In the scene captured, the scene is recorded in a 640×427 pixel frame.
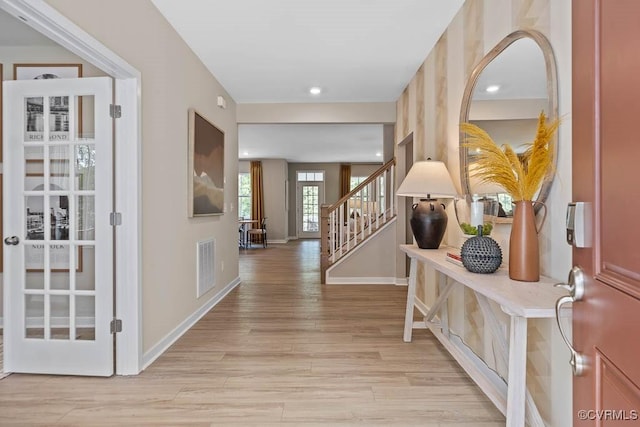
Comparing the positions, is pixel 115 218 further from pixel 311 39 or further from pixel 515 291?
pixel 515 291

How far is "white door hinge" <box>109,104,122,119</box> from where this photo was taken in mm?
2317

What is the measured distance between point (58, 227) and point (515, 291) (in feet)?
9.08

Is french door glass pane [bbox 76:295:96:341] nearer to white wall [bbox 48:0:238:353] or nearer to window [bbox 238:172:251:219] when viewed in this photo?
white wall [bbox 48:0:238:353]

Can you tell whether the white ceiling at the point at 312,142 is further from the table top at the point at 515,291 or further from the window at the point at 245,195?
the table top at the point at 515,291

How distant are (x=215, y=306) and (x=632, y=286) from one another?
12.8 ft

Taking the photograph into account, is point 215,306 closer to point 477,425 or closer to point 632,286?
point 477,425

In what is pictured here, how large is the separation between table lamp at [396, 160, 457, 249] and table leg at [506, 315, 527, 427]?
1396 mm

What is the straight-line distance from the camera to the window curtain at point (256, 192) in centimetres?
1132

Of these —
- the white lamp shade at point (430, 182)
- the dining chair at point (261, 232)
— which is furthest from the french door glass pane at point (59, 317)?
the dining chair at point (261, 232)

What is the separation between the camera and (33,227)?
2357 millimetres

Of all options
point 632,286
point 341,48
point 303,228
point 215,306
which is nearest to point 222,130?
point 341,48

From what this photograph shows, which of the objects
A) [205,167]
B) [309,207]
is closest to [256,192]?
[309,207]

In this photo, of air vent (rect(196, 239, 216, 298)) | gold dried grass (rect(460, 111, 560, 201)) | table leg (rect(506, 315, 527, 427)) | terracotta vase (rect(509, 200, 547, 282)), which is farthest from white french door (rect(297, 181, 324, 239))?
table leg (rect(506, 315, 527, 427))

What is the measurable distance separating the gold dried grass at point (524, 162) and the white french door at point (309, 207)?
35.0 ft
